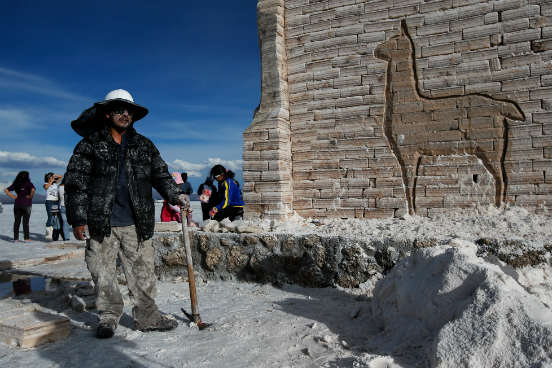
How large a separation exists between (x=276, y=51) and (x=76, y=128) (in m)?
2.95

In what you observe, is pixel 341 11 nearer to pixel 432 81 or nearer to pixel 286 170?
pixel 432 81

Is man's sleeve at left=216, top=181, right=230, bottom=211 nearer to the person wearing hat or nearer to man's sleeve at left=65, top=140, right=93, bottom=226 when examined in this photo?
the person wearing hat

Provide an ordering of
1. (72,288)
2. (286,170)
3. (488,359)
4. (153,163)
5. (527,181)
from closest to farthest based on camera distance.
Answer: (488,359) < (153,163) < (527,181) < (72,288) < (286,170)

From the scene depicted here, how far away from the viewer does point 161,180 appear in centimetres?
353

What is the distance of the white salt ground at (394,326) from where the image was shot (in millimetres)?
2201

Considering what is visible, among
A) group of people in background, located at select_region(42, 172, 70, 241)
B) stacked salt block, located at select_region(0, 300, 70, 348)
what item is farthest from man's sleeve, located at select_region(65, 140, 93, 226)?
group of people in background, located at select_region(42, 172, 70, 241)

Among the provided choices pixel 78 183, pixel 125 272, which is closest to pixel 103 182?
pixel 78 183

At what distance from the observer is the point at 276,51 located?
5203 mm

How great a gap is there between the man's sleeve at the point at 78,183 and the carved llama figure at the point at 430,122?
3.40 meters

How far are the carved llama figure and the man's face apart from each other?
10.0ft

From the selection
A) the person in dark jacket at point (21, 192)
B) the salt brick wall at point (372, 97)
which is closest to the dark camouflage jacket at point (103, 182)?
the salt brick wall at point (372, 97)

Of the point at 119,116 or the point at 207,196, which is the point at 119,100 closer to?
the point at 119,116

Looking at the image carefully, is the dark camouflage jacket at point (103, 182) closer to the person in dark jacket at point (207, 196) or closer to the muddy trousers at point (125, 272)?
the muddy trousers at point (125, 272)

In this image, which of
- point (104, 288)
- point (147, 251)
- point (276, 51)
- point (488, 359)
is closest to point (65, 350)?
point (104, 288)
